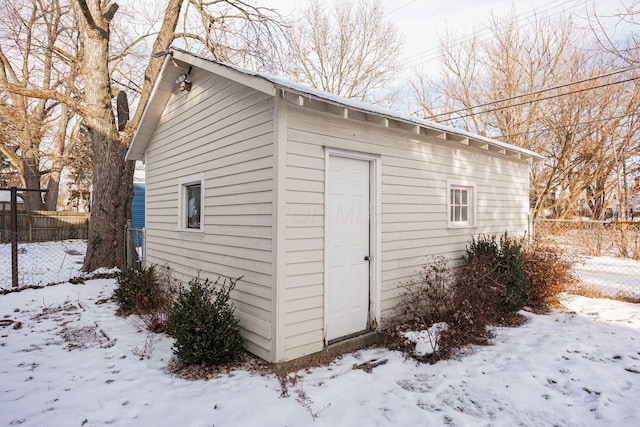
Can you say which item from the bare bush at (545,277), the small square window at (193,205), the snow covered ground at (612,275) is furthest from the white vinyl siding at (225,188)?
the snow covered ground at (612,275)

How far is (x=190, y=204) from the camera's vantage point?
614cm

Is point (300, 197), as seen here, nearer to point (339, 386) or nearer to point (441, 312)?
point (339, 386)

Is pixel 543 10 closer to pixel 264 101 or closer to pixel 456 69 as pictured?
pixel 456 69

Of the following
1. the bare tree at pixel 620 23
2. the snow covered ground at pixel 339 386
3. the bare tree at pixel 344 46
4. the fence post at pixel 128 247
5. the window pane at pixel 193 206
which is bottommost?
the snow covered ground at pixel 339 386

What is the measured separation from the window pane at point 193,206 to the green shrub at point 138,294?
1.43m

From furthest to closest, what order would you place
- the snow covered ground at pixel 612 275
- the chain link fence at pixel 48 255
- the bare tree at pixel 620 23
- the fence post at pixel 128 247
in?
1. the fence post at pixel 128 247
2. the chain link fence at pixel 48 255
3. the snow covered ground at pixel 612 275
4. the bare tree at pixel 620 23

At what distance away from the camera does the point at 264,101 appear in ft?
13.6

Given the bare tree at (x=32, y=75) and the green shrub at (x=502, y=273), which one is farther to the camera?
the bare tree at (x=32, y=75)

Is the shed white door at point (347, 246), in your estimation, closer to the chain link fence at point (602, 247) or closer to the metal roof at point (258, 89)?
the metal roof at point (258, 89)

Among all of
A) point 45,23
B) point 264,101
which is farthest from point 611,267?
point 45,23

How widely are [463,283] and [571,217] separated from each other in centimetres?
1382

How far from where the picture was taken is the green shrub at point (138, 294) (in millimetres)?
6137

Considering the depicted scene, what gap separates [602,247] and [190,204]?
11696 millimetres

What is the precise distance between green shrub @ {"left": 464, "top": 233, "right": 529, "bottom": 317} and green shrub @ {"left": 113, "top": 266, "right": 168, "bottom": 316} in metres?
5.42
